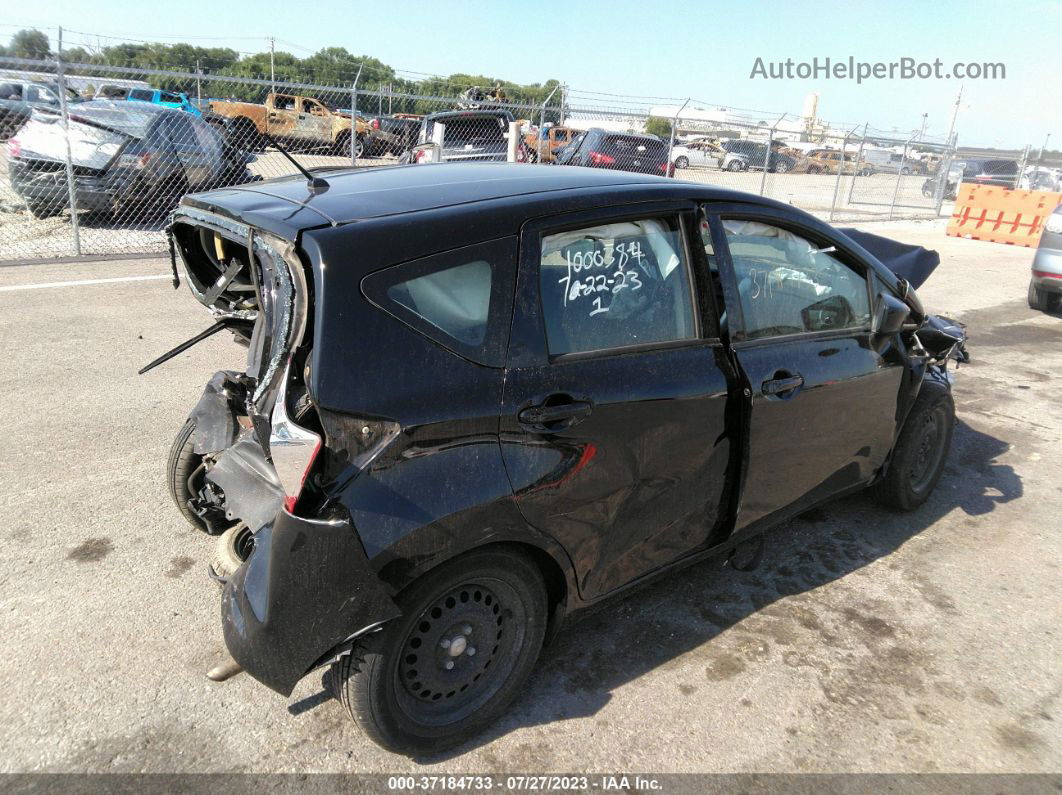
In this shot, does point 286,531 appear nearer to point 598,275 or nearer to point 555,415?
point 555,415

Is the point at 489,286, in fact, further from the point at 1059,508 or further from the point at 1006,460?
the point at 1006,460

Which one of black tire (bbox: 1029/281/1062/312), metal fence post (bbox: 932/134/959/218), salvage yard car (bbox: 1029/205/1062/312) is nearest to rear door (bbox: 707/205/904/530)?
salvage yard car (bbox: 1029/205/1062/312)

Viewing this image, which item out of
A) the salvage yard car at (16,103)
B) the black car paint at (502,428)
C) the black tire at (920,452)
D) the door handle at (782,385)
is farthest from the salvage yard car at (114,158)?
the black tire at (920,452)

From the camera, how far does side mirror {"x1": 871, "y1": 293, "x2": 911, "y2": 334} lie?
355cm

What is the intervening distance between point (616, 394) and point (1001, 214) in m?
17.9

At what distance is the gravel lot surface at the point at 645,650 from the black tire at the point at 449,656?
→ 0.37ft

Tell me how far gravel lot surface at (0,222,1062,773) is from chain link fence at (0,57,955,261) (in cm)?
326

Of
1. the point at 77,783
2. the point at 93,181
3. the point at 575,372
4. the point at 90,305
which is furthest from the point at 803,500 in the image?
the point at 93,181

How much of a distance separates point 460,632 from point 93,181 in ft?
32.9

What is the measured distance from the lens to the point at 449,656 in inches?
98.2

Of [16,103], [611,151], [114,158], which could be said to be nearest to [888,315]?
[114,158]

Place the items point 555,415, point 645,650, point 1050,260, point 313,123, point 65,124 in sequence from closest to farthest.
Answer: point 555,415 → point 645,650 → point 65,124 → point 1050,260 → point 313,123

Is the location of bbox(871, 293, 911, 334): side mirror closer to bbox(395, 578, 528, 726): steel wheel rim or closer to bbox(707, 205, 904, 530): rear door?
bbox(707, 205, 904, 530): rear door

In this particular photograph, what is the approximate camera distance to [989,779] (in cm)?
254
